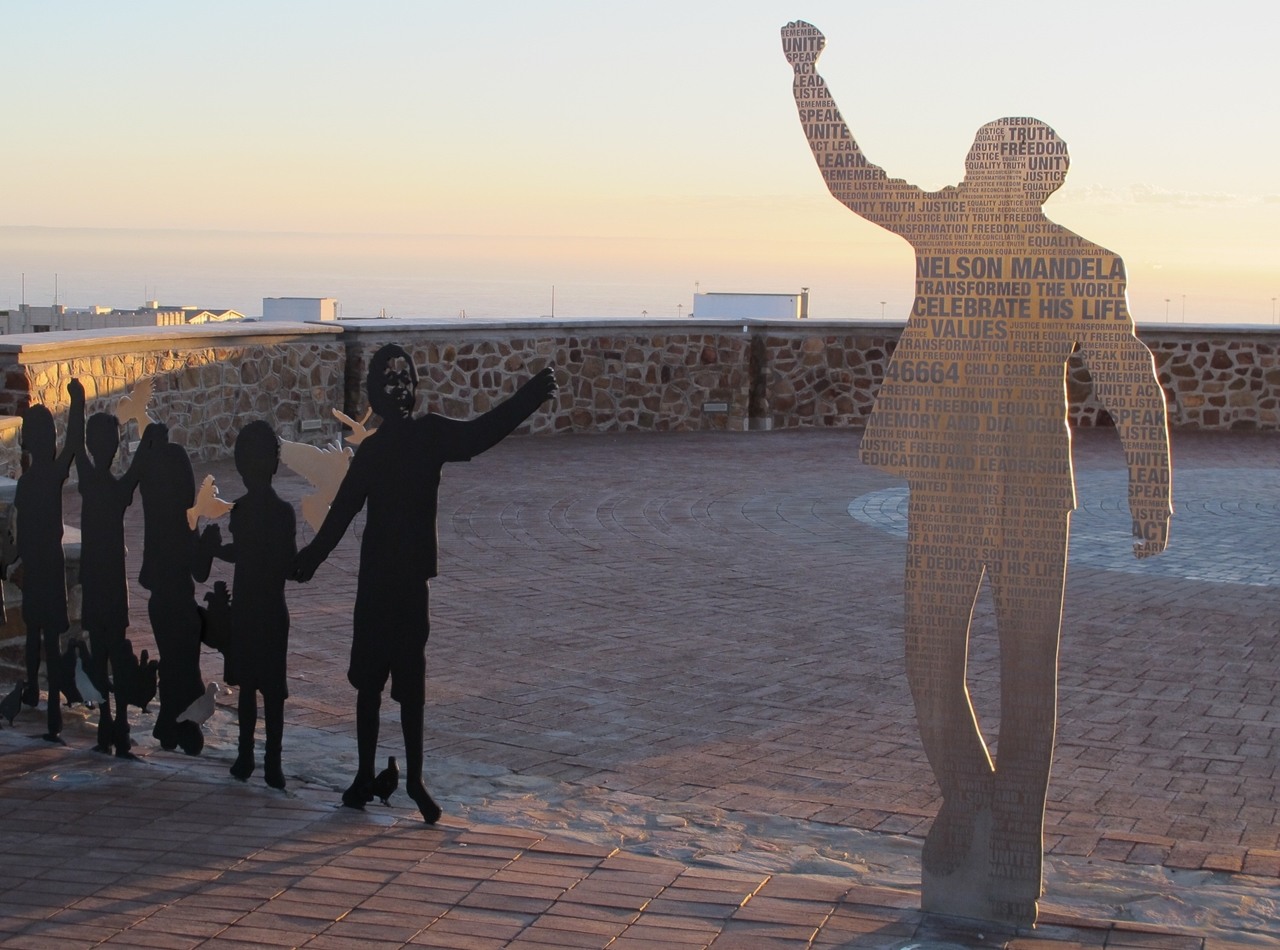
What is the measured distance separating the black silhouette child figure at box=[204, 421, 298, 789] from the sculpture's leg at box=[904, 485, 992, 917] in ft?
7.06

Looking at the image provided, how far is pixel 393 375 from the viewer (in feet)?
15.9

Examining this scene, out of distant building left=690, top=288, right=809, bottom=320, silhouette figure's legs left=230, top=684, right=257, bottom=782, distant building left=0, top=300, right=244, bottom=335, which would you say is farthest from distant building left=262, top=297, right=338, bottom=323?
silhouette figure's legs left=230, top=684, right=257, bottom=782

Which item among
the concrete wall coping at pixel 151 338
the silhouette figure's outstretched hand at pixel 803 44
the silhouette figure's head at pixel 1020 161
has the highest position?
the silhouette figure's outstretched hand at pixel 803 44

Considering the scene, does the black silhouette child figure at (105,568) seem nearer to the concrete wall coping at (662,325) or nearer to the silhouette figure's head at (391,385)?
the silhouette figure's head at (391,385)

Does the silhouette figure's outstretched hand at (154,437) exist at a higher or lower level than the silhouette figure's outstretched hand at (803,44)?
lower

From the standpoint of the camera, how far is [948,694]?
13.9ft

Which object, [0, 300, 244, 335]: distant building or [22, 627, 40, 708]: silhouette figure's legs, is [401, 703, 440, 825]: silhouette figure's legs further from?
[0, 300, 244, 335]: distant building

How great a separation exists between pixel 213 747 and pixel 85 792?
68cm

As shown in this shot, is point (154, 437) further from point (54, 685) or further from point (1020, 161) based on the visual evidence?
point (1020, 161)

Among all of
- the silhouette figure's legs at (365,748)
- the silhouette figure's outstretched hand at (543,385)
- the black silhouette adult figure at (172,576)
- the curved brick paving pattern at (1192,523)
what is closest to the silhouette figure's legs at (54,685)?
the black silhouette adult figure at (172,576)

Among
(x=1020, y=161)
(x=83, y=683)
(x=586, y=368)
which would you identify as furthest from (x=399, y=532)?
(x=586, y=368)

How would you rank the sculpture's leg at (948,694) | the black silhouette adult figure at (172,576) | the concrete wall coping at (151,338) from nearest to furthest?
the sculpture's leg at (948,694)
the black silhouette adult figure at (172,576)
the concrete wall coping at (151,338)

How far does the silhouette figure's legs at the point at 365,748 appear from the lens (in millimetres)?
4898

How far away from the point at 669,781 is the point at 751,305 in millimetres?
15220
